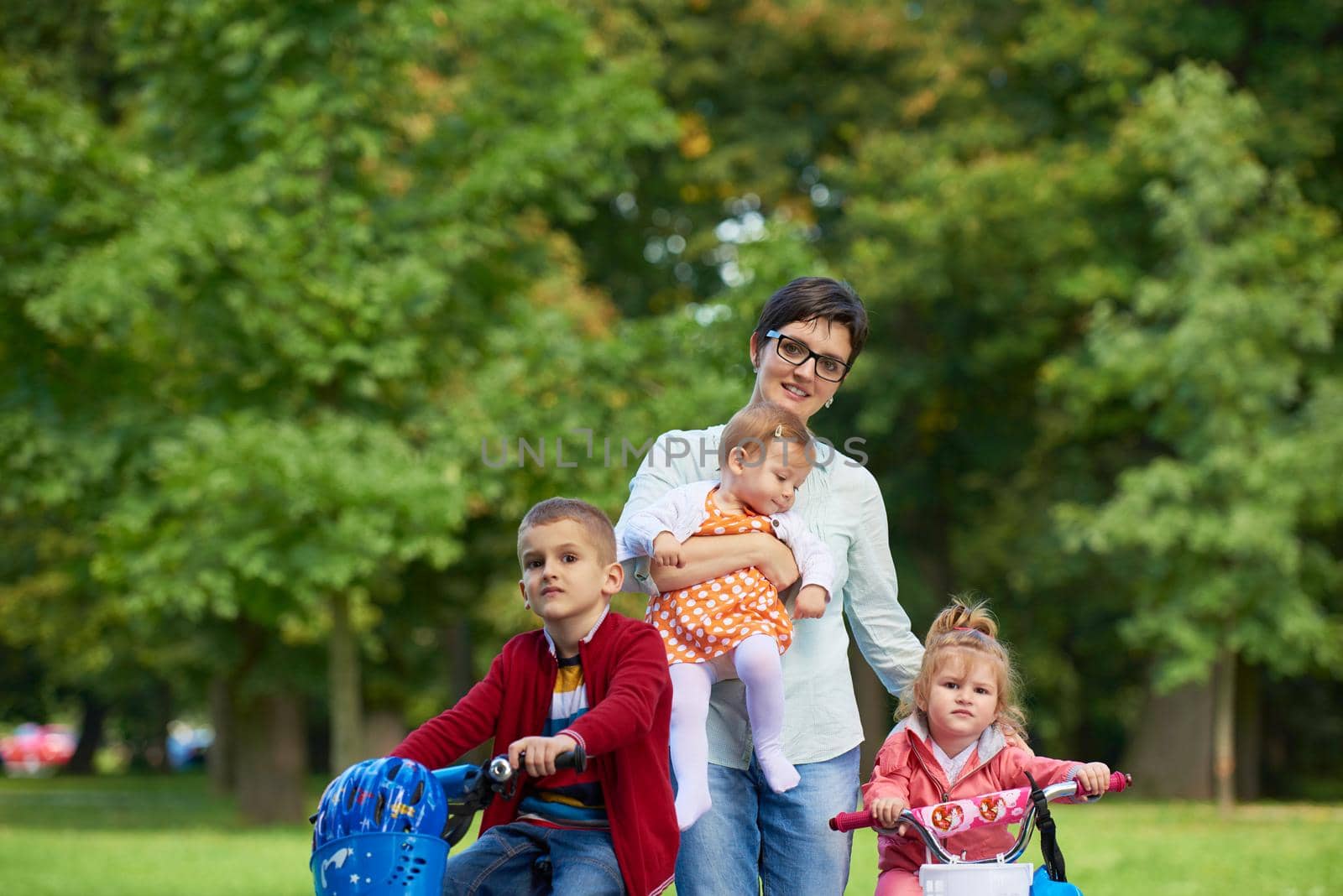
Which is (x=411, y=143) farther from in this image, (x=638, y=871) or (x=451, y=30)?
(x=638, y=871)

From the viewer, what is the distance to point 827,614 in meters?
3.77

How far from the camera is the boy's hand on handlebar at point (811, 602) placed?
3611 millimetres

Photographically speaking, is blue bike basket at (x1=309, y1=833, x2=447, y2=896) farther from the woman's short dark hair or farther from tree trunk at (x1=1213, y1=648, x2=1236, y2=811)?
tree trunk at (x1=1213, y1=648, x2=1236, y2=811)

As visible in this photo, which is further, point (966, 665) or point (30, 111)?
point (30, 111)

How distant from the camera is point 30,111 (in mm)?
13164

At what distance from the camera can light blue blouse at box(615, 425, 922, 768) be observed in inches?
145

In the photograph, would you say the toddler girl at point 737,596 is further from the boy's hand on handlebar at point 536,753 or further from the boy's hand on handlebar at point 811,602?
the boy's hand on handlebar at point 536,753

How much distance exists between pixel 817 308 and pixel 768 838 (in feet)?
4.08

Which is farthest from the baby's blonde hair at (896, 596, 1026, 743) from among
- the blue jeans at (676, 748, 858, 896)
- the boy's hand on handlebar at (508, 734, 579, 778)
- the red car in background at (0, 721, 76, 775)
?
the red car in background at (0, 721, 76, 775)

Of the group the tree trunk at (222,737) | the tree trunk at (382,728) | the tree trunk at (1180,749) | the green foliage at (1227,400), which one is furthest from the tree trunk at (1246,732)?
the tree trunk at (222,737)

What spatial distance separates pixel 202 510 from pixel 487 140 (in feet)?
14.0

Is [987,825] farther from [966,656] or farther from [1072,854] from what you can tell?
[1072,854]

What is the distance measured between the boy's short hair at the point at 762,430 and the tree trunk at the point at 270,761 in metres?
16.8

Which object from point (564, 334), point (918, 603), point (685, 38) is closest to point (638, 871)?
point (564, 334)
